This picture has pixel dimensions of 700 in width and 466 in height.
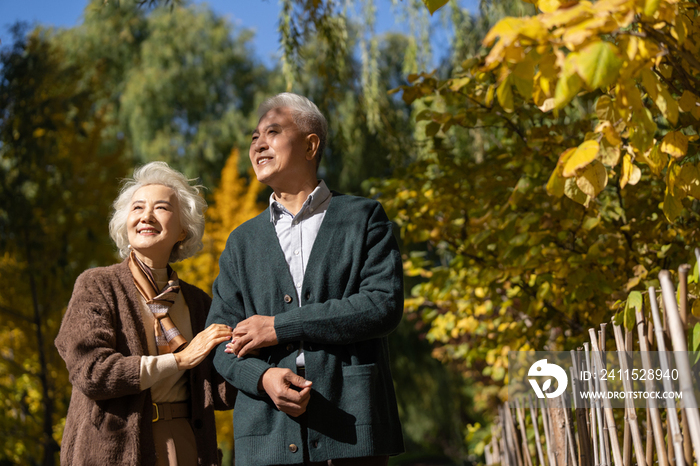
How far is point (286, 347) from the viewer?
160 centimetres

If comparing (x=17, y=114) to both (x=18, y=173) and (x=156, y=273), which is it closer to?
(x=18, y=173)

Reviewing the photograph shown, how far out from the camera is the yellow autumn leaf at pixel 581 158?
113 centimetres

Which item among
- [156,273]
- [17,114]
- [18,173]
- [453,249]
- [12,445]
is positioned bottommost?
[12,445]

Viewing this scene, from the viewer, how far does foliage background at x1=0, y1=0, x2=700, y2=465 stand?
1232 mm

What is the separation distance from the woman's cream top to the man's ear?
0.65 meters

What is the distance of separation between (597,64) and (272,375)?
3.32 feet

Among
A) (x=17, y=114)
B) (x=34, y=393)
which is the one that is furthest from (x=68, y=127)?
(x=34, y=393)

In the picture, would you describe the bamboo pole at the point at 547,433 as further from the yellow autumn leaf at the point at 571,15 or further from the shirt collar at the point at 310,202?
the yellow autumn leaf at the point at 571,15

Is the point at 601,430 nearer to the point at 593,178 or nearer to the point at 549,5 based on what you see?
the point at 593,178

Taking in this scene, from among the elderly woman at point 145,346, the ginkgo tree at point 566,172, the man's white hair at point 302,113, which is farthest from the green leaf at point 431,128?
the elderly woman at point 145,346

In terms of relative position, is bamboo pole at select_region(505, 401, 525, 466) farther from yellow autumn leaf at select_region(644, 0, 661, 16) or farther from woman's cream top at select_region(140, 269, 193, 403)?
yellow autumn leaf at select_region(644, 0, 661, 16)

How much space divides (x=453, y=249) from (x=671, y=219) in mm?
1583

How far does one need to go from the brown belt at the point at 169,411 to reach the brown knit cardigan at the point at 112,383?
0.03 m

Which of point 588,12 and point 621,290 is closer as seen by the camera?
point 588,12
